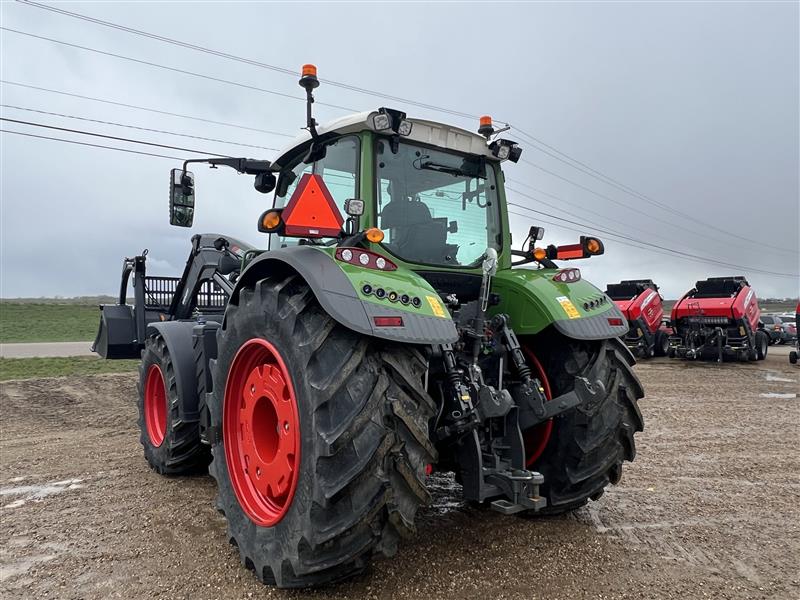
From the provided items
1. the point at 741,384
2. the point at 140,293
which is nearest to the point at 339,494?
the point at 140,293

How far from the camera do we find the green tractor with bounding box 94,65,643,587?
2.39m

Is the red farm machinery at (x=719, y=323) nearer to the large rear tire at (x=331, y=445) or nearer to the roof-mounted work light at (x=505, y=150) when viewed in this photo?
the roof-mounted work light at (x=505, y=150)

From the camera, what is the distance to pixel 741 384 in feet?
36.8

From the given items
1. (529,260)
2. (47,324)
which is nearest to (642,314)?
(529,260)

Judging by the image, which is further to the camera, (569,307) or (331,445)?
(569,307)

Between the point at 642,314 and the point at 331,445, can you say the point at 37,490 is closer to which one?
the point at 331,445

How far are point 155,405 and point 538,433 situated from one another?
338 cm

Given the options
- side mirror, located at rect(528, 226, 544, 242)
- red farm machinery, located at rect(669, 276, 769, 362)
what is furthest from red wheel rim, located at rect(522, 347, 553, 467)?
red farm machinery, located at rect(669, 276, 769, 362)

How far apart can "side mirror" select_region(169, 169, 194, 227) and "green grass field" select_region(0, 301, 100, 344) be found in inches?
658

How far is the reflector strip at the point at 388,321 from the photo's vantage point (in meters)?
2.43

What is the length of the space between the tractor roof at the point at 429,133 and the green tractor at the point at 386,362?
12 mm

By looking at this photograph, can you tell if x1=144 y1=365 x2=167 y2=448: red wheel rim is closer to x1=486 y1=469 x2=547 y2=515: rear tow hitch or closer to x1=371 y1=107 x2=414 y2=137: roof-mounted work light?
x1=371 y1=107 x2=414 y2=137: roof-mounted work light

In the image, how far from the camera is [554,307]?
10.8 ft

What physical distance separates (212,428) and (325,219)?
57.0 inches
